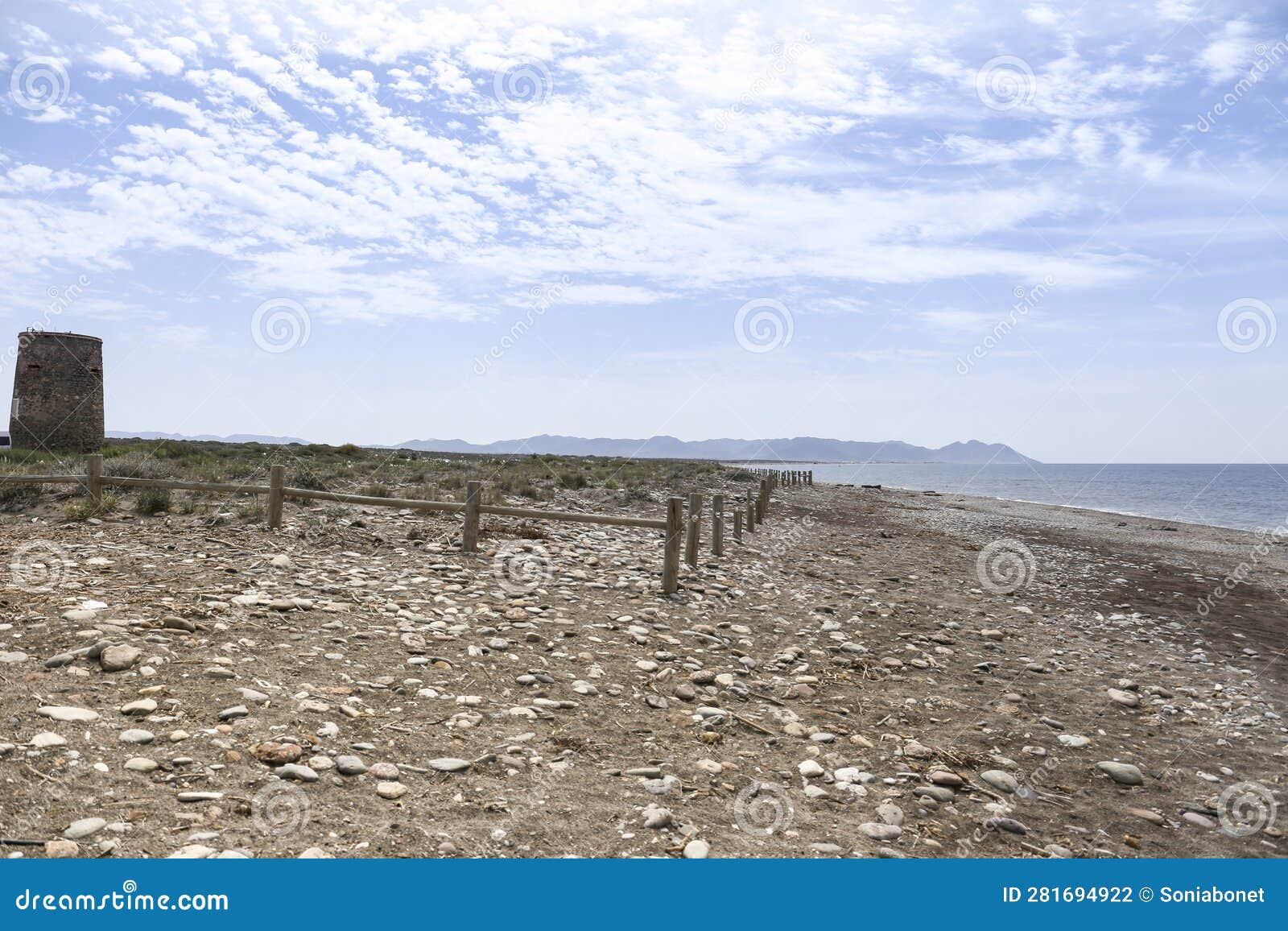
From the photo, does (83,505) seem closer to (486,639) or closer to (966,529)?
(486,639)

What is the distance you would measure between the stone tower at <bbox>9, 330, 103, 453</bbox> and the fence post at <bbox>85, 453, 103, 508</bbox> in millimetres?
16519

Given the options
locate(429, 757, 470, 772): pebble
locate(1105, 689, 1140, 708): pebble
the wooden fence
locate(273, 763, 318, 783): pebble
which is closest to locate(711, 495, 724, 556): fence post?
the wooden fence

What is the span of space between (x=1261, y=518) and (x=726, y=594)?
48446 millimetres

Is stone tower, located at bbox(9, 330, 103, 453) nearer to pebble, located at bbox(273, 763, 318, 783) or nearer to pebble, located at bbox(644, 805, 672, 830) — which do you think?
pebble, located at bbox(273, 763, 318, 783)

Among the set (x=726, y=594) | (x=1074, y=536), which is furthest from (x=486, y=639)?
(x=1074, y=536)

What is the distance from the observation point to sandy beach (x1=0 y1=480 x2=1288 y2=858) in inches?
179

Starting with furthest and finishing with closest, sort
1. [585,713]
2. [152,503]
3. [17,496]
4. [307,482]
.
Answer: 1. [307,482]
2. [17,496]
3. [152,503]
4. [585,713]

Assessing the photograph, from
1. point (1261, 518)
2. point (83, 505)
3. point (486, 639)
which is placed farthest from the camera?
point (1261, 518)

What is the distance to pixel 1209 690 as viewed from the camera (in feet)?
28.6

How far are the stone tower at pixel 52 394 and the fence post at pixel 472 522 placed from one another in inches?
913

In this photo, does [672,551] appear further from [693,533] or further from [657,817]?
[657,817]

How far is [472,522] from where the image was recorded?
13062 millimetres

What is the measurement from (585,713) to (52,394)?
99.7 ft

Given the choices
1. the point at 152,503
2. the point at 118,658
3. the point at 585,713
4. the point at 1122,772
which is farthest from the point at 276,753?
the point at 152,503
